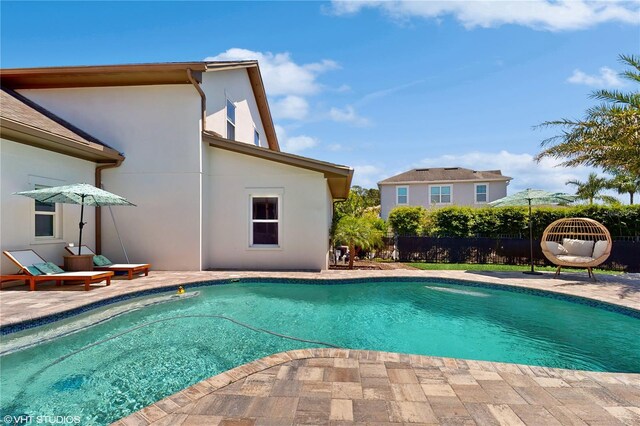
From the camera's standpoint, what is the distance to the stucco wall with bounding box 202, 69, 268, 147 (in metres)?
11.8

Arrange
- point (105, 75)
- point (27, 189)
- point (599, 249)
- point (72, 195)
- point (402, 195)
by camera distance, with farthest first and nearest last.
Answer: point (402, 195) → point (105, 75) → point (599, 249) → point (27, 189) → point (72, 195)

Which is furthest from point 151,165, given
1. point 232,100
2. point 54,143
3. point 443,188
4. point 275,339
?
point 443,188

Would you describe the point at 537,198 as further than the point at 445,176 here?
No

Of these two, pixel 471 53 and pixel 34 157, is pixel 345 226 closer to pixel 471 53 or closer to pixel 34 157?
pixel 471 53

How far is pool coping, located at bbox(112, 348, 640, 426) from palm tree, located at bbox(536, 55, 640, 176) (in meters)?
10.0

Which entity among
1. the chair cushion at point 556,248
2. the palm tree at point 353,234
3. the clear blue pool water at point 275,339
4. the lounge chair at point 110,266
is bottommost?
the clear blue pool water at point 275,339

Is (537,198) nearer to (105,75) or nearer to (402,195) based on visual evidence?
(105,75)

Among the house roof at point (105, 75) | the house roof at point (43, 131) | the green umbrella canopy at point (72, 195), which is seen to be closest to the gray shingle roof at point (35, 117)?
the house roof at point (43, 131)

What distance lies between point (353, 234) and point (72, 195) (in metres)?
8.52

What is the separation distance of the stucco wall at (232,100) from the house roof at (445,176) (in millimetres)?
16110

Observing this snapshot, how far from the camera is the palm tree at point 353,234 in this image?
1196 cm

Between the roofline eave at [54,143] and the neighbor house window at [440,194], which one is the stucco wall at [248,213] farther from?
the neighbor house window at [440,194]

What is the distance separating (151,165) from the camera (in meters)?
10.9

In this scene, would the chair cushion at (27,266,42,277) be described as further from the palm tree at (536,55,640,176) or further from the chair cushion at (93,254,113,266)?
the palm tree at (536,55,640,176)
